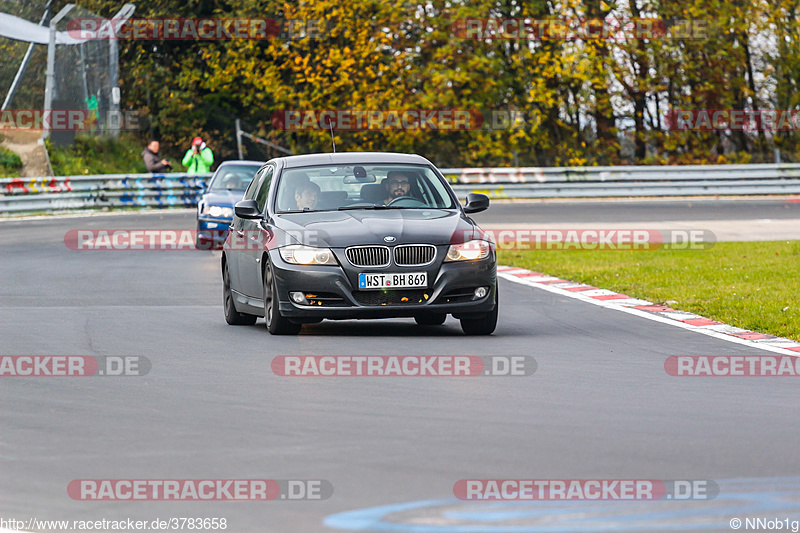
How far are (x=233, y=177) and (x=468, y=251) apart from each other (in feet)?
42.8

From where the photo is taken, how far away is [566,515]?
552 cm

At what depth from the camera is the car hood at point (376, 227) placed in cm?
1130

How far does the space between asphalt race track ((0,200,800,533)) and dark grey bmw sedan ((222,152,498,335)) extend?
30 cm

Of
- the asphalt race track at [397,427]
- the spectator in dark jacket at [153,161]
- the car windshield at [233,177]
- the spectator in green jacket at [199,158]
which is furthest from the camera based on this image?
the spectator in dark jacket at [153,161]

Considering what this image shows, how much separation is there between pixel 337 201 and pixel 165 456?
5881 millimetres

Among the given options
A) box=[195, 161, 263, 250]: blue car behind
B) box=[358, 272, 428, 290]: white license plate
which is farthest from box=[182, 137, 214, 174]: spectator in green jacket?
box=[358, 272, 428, 290]: white license plate

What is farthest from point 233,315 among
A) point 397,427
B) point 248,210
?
point 397,427

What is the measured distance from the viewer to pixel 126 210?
3522 cm

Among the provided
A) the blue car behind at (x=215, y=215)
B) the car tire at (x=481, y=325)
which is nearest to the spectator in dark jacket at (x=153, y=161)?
the blue car behind at (x=215, y=215)

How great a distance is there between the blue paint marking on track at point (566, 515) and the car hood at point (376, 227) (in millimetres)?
5701

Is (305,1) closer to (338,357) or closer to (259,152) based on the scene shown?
(259,152)

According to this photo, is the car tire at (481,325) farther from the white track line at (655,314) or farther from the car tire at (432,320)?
the white track line at (655,314)

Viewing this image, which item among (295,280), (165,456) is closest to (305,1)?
(295,280)

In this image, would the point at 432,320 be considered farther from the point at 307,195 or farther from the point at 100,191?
the point at 100,191
